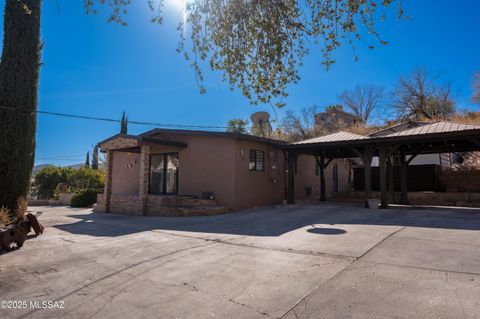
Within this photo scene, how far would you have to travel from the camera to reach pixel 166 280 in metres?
4.32

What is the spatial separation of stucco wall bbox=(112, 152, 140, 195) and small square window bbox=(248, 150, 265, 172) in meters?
6.27

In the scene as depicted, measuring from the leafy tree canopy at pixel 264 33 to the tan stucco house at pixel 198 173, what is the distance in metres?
7.06

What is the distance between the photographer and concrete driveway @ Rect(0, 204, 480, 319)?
11.0 feet

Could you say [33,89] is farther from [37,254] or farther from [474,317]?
[474,317]

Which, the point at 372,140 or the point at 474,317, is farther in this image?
the point at 372,140

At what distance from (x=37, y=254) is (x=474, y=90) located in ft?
108

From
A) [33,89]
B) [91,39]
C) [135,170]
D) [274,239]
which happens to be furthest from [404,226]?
[135,170]

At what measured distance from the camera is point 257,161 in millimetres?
13805

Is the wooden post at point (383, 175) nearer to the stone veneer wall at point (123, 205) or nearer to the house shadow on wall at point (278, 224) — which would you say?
the house shadow on wall at point (278, 224)

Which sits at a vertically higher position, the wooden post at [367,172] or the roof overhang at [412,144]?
the roof overhang at [412,144]

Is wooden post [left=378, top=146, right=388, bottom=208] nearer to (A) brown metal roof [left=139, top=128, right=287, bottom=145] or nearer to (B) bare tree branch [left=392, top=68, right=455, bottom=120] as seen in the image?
(A) brown metal roof [left=139, top=128, right=287, bottom=145]

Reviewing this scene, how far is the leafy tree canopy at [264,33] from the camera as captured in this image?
4633 millimetres

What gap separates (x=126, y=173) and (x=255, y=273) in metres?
13.6

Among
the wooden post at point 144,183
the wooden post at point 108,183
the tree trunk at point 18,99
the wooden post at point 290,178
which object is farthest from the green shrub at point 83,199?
the wooden post at point 290,178
